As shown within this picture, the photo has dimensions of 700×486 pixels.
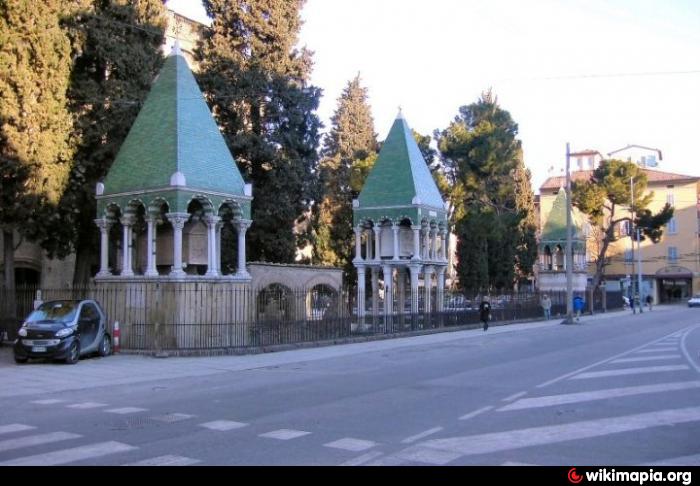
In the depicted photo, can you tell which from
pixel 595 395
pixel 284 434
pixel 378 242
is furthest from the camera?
pixel 378 242

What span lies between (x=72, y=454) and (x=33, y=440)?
1.23m

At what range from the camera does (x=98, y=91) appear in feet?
88.1

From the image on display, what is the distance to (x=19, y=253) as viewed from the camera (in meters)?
32.8

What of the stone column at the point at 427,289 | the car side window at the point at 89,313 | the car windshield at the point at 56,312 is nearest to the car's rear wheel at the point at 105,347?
the car side window at the point at 89,313

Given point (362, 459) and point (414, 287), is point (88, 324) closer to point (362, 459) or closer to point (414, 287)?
point (362, 459)

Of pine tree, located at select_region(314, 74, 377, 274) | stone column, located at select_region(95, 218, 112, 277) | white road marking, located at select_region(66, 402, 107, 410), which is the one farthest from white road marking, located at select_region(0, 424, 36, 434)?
pine tree, located at select_region(314, 74, 377, 274)

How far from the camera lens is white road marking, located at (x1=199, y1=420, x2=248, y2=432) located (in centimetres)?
927

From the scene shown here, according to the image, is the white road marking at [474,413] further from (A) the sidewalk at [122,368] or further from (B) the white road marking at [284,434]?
(A) the sidewalk at [122,368]

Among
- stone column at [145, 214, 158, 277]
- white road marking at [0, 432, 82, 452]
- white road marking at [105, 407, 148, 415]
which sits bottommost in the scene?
white road marking at [105, 407, 148, 415]

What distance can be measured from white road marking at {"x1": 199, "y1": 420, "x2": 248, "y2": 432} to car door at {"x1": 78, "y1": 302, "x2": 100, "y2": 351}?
10265 mm

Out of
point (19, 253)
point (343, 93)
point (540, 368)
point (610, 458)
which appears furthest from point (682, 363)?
point (343, 93)

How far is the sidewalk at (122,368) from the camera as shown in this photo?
47.9 ft

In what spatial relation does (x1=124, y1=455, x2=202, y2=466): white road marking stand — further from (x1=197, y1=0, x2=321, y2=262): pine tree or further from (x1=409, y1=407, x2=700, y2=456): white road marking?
(x1=197, y1=0, x2=321, y2=262): pine tree

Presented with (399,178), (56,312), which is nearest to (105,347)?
(56,312)
